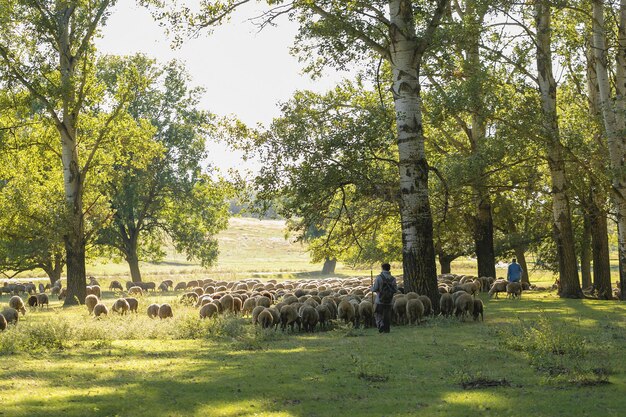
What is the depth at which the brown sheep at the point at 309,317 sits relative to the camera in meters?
20.0

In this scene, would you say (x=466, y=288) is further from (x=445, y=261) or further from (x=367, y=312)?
(x=445, y=261)

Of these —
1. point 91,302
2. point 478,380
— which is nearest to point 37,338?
point 478,380

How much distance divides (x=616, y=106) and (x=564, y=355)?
48.0 feet

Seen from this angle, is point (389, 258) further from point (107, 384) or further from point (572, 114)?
point (107, 384)

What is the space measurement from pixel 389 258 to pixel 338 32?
21.4m

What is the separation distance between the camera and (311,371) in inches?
492

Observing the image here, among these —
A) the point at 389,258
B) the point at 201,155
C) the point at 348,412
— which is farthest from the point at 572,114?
the point at 201,155

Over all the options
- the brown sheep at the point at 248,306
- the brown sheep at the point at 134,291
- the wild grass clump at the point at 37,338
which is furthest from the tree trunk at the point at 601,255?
the brown sheep at the point at 134,291

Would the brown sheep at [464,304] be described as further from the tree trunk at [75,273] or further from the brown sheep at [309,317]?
the tree trunk at [75,273]

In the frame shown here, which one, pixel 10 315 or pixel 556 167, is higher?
pixel 556 167

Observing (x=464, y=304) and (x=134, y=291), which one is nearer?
(x=464, y=304)

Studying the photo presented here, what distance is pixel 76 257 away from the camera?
3209cm

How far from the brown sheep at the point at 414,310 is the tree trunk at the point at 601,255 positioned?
12.3m

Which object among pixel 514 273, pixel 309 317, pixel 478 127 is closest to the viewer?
pixel 309 317
